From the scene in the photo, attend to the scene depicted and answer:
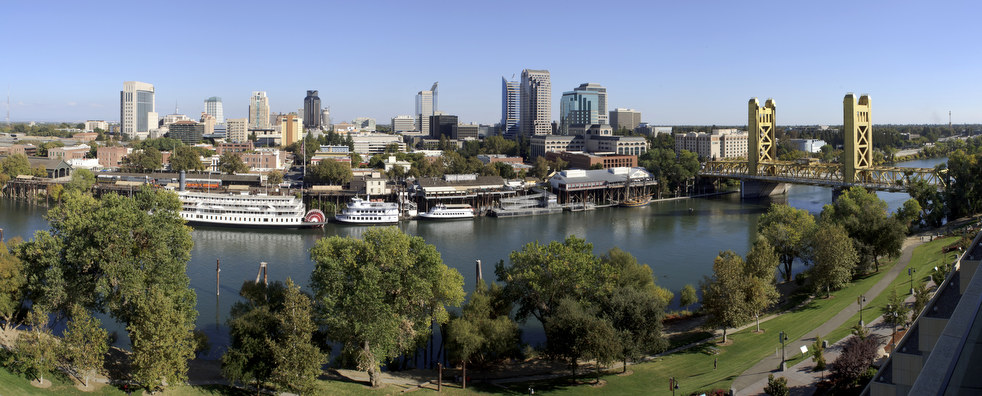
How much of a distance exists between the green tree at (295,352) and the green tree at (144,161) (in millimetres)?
35462

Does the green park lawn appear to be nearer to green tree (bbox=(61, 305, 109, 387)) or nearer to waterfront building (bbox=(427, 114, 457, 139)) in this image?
green tree (bbox=(61, 305, 109, 387))

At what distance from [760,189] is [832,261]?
24716 mm

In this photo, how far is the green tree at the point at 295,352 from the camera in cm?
809

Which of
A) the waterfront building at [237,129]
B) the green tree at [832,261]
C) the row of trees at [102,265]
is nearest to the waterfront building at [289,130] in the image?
the waterfront building at [237,129]

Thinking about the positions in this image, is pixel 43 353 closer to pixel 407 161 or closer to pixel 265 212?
pixel 265 212

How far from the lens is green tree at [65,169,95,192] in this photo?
1132 inches

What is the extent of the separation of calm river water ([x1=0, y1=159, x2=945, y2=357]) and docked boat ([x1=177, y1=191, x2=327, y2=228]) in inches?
21.8

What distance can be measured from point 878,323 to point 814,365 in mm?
2107

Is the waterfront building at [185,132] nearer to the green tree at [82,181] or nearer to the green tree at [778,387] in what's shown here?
the green tree at [82,181]

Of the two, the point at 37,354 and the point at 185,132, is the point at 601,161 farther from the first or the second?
the point at 185,132

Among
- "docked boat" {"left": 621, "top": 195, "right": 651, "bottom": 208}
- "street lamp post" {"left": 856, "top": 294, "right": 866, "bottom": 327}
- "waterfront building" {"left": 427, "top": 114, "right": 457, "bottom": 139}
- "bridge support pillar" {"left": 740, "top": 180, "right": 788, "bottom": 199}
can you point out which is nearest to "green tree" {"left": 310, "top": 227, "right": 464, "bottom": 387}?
"street lamp post" {"left": 856, "top": 294, "right": 866, "bottom": 327}

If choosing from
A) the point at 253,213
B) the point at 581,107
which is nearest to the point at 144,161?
the point at 253,213

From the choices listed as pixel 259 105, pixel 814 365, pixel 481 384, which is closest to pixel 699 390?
pixel 814 365

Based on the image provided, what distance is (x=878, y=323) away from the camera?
944 centimetres
